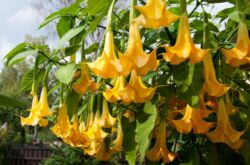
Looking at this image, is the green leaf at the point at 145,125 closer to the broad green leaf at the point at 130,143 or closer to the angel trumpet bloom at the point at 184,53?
the broad green leaf at the point at 130,143

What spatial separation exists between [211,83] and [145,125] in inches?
7.9

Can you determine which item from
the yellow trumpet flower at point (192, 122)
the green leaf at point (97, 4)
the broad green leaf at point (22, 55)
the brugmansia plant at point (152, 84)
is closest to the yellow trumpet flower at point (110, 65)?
the brugmansia plant at point (152, 84)

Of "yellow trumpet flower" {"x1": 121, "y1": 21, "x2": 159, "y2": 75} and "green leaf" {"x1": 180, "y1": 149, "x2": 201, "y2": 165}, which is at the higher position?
"yellow trumpet flower" {"x1": 121, "y1": 21, "x2": 159, "y2": 75}

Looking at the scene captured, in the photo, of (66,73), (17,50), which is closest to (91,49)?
(17,50)

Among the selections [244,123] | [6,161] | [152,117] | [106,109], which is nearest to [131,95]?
[152,117]

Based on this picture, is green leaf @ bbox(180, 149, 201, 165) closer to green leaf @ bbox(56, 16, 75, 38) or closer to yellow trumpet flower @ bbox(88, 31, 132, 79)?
yellow trumpet flower @ bbox(88, 31, 132, 79)

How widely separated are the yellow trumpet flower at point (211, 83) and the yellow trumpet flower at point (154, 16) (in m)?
0.15

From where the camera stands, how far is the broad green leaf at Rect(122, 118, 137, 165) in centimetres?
101

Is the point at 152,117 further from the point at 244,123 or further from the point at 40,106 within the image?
the point at 40,106

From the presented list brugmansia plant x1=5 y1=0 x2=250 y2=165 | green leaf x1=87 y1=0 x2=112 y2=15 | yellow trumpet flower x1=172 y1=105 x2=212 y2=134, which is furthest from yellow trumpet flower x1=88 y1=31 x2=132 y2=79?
yellow trumpet flower x1=172 y1=105 x2=212 y2=134

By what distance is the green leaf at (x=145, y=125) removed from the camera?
3.11ft

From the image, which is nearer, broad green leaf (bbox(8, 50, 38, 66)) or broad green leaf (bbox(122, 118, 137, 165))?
broad green leaf (bbox(122, 118, 137, 165))

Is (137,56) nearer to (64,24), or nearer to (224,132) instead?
(224,132)

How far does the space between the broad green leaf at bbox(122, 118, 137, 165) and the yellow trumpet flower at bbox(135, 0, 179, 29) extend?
13.8 inches
